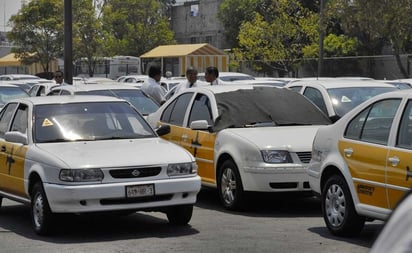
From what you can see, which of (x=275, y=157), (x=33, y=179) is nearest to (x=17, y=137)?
(x=33, y=179)

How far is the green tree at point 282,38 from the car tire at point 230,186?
34469 mm

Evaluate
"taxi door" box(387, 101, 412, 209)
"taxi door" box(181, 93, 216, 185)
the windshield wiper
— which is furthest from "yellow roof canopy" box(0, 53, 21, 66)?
"taxi door" box(387, 101, 412, 209)

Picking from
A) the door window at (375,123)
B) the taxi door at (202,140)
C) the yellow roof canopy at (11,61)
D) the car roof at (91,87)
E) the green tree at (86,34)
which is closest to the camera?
the door window at (375,123)

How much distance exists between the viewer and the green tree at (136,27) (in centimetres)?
6362

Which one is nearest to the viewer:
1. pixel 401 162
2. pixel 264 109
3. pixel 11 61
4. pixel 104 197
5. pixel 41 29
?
pixel 401 162

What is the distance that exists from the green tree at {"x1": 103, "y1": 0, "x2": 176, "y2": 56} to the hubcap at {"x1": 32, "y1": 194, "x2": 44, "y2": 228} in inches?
2142

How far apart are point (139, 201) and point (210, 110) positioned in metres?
3.08

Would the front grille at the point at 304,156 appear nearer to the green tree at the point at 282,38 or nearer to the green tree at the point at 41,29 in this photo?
the green tree at the point at 282,38

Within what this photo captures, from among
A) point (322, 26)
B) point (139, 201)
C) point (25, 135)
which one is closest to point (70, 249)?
point (139, 201)

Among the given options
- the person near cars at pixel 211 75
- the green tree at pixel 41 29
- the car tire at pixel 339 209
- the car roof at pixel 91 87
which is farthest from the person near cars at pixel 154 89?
the green tree at pixel 41 29

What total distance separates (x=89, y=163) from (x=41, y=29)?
4786 cm

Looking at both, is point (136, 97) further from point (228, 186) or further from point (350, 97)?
point (228, 186)

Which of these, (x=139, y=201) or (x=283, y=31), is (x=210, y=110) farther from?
(x=283, y=31)

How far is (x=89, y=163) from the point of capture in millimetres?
7965
